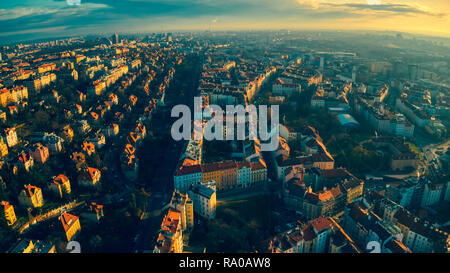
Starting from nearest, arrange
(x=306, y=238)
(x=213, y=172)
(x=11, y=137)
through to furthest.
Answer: (x=306, y=238), (x=213, y=172), (x=11, y=137)

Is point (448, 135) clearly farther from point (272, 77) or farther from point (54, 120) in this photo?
point (54, 120)

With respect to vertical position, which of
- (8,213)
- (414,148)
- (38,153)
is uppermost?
(38,153)

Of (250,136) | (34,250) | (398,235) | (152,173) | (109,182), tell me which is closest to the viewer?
(34,250)

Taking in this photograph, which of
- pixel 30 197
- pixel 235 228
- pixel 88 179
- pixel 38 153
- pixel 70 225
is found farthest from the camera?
pixel 38 153

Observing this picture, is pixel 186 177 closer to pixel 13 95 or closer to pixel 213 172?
pixel 213 172

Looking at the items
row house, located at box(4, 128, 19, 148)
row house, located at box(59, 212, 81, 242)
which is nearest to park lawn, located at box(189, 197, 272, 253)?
row house, located at box(59, 212, 81, 242)

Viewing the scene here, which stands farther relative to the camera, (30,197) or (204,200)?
(204,200)

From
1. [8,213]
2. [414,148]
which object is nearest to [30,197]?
[8,213]

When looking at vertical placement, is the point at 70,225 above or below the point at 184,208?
below

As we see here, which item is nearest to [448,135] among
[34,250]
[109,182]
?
[109,182]
